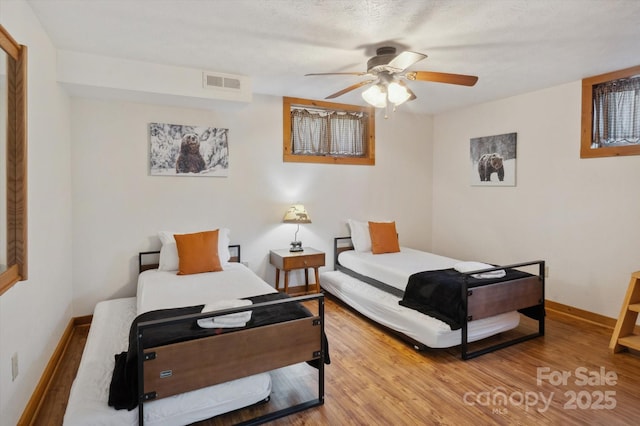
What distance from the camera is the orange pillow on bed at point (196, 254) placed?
351 centimetres

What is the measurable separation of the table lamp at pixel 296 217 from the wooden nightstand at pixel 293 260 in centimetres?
10

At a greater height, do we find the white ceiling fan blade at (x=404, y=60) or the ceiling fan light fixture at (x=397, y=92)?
the white ceiling fan blade at (x=404, y=60)

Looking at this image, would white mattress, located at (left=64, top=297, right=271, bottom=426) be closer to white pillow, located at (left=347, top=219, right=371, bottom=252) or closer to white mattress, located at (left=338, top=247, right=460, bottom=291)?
white mattress, located at (left=338, top=247, right=460, bottom=291)

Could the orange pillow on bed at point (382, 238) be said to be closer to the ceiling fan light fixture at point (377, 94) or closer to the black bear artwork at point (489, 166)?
the black bear artwork at point (489, 166)

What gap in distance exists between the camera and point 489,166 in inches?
186

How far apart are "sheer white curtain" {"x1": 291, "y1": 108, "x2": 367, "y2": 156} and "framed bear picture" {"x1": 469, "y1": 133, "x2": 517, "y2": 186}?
1.54 m

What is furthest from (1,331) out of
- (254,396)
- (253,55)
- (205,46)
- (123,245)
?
(253,55)

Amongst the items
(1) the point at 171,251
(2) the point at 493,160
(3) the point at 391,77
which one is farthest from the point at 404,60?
(1) the point at 171,251

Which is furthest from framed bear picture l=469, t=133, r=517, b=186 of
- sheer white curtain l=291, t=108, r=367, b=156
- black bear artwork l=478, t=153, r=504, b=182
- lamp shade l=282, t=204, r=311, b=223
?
lamp shade l=282, t=204, r=311, b=223

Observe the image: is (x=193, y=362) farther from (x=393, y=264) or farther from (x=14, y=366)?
(x=393, y=264)

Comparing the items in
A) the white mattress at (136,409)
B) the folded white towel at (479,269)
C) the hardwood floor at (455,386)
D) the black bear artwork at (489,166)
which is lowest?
the hardwood floor at (455,386)

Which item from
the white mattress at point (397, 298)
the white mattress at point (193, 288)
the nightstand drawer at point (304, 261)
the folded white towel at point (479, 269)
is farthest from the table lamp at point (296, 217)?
the folded white towel at point (479, 269)

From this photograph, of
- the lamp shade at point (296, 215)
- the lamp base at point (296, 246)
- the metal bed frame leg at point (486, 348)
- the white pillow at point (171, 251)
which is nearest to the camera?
the metal bed frame leg at point (486, 348)

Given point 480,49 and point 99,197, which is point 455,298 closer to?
point 480,49
